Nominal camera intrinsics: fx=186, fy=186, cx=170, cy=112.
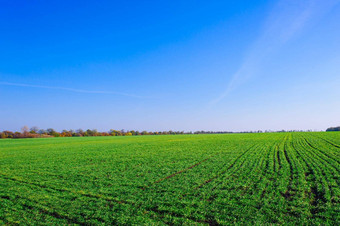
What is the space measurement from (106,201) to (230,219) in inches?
221

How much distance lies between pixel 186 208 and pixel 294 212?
4.24 metres

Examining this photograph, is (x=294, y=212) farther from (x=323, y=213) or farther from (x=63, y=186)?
(x=63, y=186)

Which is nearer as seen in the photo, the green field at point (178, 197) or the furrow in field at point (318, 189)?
the green field at point (178, 197)

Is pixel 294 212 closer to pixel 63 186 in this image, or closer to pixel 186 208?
pixel 186 208

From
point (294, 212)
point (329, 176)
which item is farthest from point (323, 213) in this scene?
point (329, 176)

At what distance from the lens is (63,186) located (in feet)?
36.9

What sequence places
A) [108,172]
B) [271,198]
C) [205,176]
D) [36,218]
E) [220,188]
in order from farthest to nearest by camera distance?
[108,172] → [205,176] → [220,188] → [271,198] → [36,218]

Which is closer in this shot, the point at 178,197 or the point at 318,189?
the point at 178,197

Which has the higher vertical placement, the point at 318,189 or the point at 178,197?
the point at 318,189

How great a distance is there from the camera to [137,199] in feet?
29.6

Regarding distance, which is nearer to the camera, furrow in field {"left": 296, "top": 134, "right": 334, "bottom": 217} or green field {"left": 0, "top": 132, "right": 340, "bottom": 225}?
green field {"left": 0, "top": 132, "right": 340, "bottom": 225}

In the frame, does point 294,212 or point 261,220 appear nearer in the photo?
point 261,220

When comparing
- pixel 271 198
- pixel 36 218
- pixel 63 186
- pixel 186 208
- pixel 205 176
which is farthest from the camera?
pixel 205 176

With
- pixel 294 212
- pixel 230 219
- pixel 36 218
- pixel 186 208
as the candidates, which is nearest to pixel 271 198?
pixel 294 212
